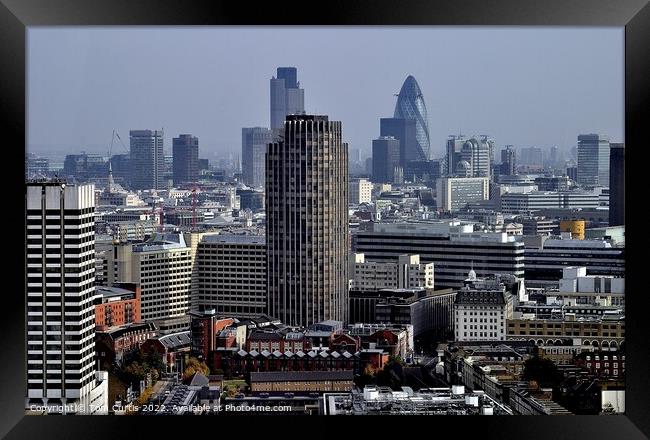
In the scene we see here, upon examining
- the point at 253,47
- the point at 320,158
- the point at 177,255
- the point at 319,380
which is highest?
the point at 253,47

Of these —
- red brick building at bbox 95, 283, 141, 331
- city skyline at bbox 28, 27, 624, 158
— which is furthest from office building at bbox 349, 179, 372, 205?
red brick building at bbox 95, 283, 141, 331

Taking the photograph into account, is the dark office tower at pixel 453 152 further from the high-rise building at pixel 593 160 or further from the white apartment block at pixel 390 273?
the white apartment block at pixel 390 273

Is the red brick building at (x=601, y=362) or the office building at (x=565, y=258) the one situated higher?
the office building at (x=565, y=258)

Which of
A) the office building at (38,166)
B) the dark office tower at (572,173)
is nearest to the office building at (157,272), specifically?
the office building at (38,166)

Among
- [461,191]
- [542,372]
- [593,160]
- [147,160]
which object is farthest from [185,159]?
[542,372]

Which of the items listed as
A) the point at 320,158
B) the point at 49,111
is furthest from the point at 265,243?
the point at 49,111

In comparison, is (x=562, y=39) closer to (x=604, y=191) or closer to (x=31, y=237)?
(x=604, y=191)

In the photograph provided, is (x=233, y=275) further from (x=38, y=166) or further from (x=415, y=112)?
(x=415, y=112)
